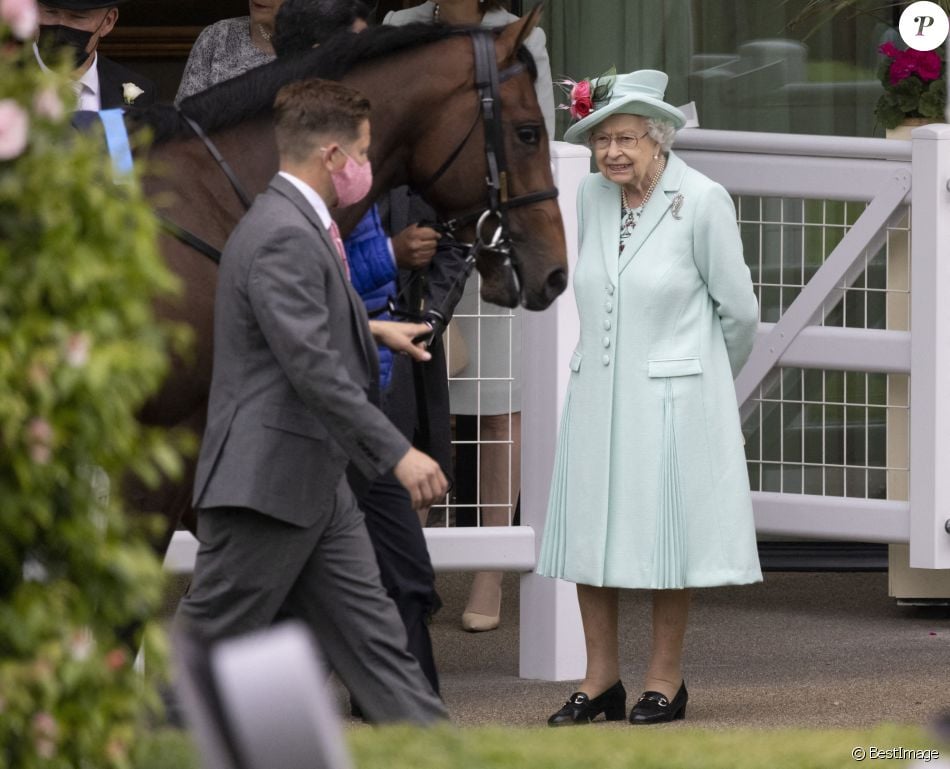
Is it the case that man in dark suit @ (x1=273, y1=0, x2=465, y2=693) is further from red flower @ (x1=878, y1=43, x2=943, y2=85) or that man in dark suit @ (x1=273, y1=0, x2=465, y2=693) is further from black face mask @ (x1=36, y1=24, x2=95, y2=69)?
red flower @ (x1=878, y1=43, x2=943, y2=85)

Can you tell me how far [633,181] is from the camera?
5254 millimetres

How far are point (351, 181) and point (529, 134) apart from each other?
0.91 meters

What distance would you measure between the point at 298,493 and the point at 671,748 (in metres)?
1.66

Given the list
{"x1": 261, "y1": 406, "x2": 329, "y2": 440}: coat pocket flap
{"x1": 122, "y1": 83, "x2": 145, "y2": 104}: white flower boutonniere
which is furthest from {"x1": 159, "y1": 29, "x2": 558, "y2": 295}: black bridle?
{"x1": 261, "y1": 406, "x2": 329, "y2": 440}: coat pocket flap

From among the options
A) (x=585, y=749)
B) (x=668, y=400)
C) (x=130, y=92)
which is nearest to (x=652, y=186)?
(x=668, y=400)

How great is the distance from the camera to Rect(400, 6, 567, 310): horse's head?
4828mm

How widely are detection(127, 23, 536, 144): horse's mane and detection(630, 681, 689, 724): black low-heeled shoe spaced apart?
1935 millimetres

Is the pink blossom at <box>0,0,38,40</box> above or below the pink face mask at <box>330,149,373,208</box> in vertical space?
above

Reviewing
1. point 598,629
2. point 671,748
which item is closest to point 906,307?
point 598,629

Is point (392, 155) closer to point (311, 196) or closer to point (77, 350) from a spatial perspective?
point (311, 196)

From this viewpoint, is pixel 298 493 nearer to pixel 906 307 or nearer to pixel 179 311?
pixel 179 311

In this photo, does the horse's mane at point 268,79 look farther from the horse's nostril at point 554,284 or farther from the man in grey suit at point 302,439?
the horse's nostril at point 554,284

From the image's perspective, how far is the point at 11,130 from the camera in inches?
79.5

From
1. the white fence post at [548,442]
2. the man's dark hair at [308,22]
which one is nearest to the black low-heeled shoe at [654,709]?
the white fence post at [548,442]
